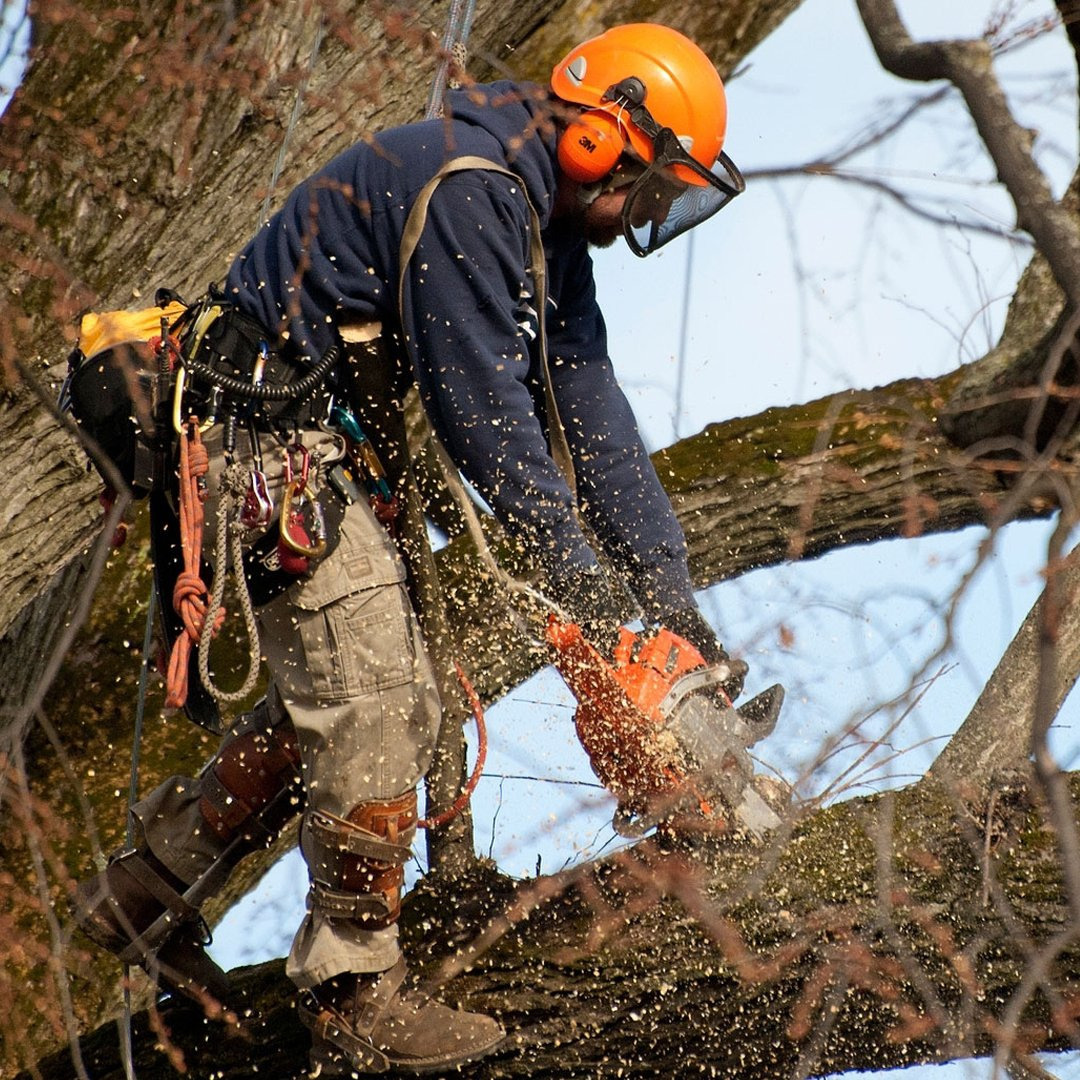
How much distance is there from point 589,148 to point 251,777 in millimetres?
1592

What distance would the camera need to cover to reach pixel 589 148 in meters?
3.01

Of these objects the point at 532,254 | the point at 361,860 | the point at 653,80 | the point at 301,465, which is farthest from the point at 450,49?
the point at 361,860

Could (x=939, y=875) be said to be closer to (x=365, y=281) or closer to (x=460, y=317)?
(x=460, y=317)

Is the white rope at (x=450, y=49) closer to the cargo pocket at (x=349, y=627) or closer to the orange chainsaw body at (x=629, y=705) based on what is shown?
the cargo pocket at (x=349, y=627)

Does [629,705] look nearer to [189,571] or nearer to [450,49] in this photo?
[189,571]

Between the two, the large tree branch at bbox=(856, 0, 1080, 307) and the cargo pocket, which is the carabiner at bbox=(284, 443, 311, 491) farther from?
the large tree branch at bbox=(856, 0, 1080, 307)

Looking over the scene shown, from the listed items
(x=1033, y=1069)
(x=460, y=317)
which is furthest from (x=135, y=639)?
(x=1033, y=1069)

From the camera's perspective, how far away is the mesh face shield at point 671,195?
3.06 m

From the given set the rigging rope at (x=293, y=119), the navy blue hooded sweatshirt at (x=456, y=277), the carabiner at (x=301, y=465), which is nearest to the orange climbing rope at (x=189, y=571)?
the carabiner at (x=301, y=465)

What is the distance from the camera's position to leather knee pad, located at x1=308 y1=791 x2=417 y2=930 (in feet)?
9.31

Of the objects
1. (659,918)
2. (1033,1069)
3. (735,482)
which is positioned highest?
(735,482)

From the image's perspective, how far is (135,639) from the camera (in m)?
4.32

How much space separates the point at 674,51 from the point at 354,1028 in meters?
2.22

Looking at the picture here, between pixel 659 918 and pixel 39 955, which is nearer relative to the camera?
pixel 659 918
